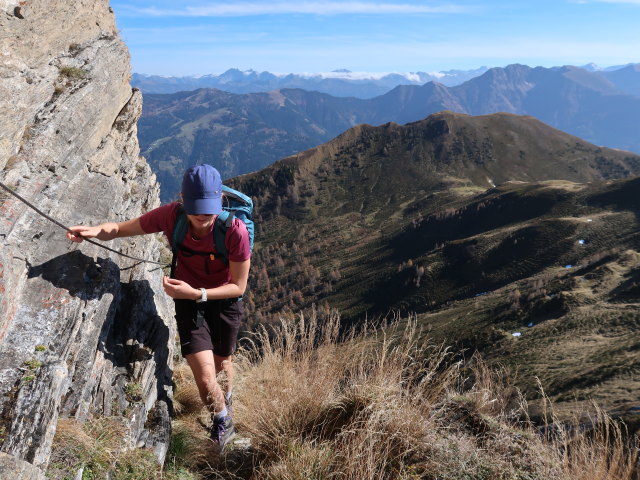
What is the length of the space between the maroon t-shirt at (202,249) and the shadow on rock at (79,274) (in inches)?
41.1

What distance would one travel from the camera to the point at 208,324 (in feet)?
19.5

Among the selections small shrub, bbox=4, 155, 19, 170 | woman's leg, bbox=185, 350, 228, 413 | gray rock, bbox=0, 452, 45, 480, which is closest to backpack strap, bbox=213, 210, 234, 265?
woman's leg, bbox=185, 350, 228, 413

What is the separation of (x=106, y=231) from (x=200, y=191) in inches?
76.0

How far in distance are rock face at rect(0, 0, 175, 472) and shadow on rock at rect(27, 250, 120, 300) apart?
2 centimetres

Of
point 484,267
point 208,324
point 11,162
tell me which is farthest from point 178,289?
point 484,267

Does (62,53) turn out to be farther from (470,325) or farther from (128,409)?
(470,325)

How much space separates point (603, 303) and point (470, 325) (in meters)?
24.8

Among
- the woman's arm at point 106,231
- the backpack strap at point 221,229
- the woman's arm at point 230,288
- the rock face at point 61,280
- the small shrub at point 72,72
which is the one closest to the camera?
the rock face at point 61,280

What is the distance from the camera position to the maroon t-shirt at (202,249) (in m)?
5.24

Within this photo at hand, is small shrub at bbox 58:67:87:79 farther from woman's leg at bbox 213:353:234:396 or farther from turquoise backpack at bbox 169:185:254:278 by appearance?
woman's leg at bbox 213:353:234:396

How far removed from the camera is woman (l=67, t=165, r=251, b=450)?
5.01m

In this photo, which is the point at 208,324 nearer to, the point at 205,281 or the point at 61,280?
the point at 205,281

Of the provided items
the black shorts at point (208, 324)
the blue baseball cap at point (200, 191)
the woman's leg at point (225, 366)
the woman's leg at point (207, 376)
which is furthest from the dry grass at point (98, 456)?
the blue baseball cap at point (200, 191)

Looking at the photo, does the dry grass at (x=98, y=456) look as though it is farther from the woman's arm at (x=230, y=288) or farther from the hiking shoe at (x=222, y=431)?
the woman's arm at (x=230, y=288)
